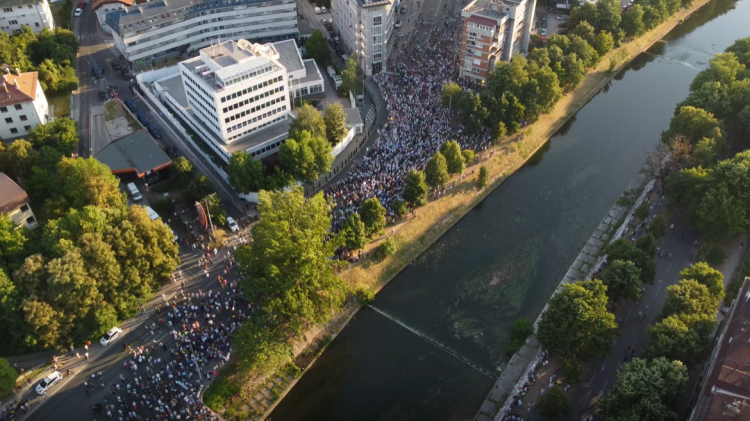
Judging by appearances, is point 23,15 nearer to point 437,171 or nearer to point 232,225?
point 232,225

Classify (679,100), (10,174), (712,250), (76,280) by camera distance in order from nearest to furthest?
1. (76,280)
2. (712,250)
3. (10,174)
4. (679,100)

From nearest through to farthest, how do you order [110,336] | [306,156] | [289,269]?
[289,269]
[110,336]
[306,156]

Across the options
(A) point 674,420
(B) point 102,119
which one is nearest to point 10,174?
(B) point 102,119

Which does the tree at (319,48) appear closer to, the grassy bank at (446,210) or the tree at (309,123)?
the tree at (309,123)

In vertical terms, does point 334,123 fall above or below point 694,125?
above

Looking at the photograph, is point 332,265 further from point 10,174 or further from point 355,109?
point 10,174

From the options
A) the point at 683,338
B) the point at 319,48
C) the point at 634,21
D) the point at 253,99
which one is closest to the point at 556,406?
the point at 683,338

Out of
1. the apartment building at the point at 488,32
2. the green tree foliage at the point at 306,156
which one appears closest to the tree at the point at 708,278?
the green tree foliage at the point at 306,156

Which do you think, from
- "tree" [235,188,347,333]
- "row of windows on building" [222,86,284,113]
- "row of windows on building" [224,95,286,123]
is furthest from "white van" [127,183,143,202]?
"tree" [235,188,347,333]
